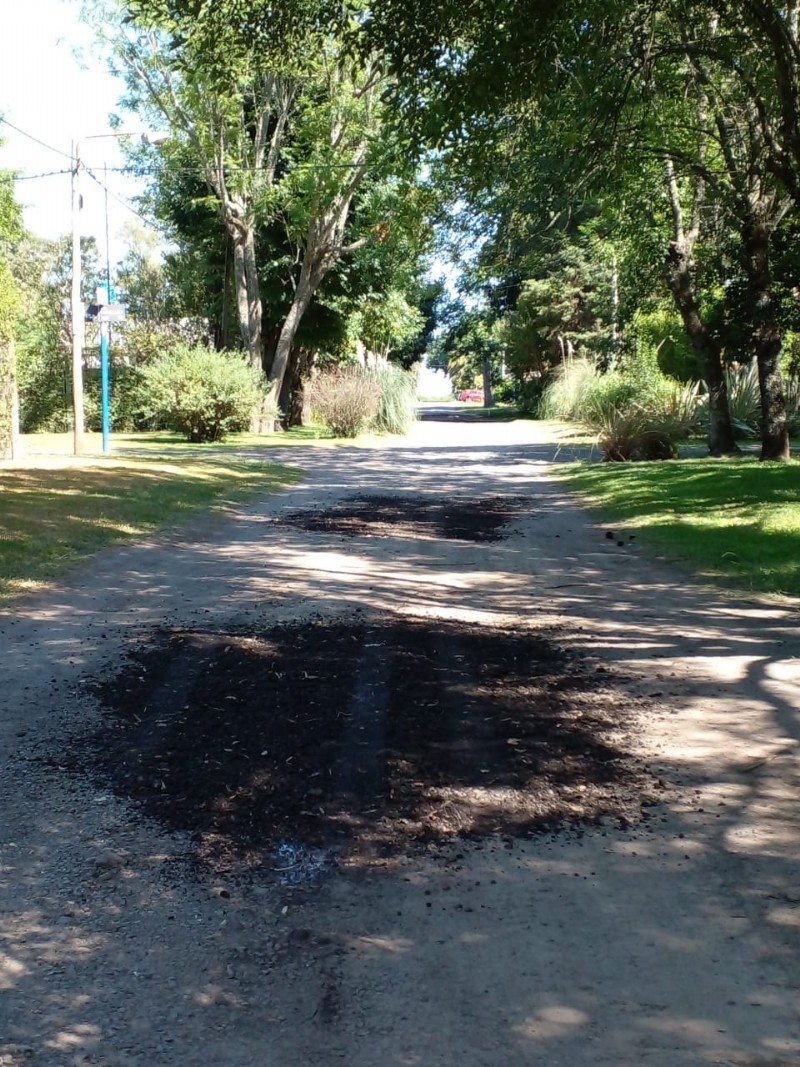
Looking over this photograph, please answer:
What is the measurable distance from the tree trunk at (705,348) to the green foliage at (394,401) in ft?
38.8

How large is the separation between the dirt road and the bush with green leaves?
20.8 m

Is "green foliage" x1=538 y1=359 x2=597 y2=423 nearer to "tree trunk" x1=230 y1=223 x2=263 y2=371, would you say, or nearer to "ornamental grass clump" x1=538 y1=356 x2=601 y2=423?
"ornamental grass clump" x1=538 y1=356 x2=601 y2=423

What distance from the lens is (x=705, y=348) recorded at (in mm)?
19922

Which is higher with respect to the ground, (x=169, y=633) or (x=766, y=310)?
(x=766, y=310)

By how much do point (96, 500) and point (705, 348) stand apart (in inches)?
474

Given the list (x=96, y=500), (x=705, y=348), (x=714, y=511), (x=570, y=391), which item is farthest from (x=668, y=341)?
(x=96, y=500)

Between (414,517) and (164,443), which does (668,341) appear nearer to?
(164,443)

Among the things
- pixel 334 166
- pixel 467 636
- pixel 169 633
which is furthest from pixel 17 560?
pixel 334 166

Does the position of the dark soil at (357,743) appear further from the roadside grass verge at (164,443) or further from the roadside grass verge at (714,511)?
the roadside grass verge at (164,443)

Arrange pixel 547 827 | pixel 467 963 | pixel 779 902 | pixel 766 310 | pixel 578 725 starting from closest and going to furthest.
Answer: pixel 467 963 → pixel 779 902 → pixel 547 827 → pixel 578 725 → pixel 766 310

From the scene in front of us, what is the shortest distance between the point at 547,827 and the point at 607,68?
950 centimetres

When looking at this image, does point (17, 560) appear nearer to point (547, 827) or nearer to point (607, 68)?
point (547, 827)

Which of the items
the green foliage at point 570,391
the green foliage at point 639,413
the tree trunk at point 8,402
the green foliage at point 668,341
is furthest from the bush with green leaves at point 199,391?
the green foliage at point 668,341

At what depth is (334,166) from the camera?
26719mm
